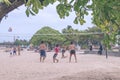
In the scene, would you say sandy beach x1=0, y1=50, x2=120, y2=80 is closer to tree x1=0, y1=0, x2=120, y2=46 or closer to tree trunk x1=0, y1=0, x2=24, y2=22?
tree trunk x1=0, y1=0, x2=24, y2=22

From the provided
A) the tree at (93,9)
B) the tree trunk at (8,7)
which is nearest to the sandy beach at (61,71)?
the tree trunk at (8,7)

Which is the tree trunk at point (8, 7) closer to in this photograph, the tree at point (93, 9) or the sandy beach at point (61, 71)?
the tree at point (93, 9)

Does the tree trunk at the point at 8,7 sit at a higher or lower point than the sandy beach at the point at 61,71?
higher

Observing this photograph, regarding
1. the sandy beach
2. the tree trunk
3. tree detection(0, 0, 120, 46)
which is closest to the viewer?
tree detection(0, 0, 120, 46)

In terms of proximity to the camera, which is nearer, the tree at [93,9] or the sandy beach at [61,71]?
the tree at [93,9]

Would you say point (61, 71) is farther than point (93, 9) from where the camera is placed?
Yes

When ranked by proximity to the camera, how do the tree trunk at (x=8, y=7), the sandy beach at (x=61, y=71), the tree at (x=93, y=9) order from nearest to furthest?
the tree at (x=93, y=9) < the tree trunk at (x=8, y=7) < the sandy beach at (x=61, y=71)

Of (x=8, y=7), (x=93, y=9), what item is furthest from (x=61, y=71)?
(x=93, y=9)

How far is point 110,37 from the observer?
27.9 feet

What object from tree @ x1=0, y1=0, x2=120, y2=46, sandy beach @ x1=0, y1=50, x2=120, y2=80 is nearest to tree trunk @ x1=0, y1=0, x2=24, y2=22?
tree @ x1=0, y1=0, x2=120, y2=46

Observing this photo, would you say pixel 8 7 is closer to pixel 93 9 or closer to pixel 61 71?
pixel 93 9

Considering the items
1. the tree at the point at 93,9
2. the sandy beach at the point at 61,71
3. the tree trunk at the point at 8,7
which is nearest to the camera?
the tree at the point at 93,9

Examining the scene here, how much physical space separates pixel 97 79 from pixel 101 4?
8.56 metres

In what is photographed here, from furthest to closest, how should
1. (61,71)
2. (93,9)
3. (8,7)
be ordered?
(61,71) → (8,7) → (93,9)
